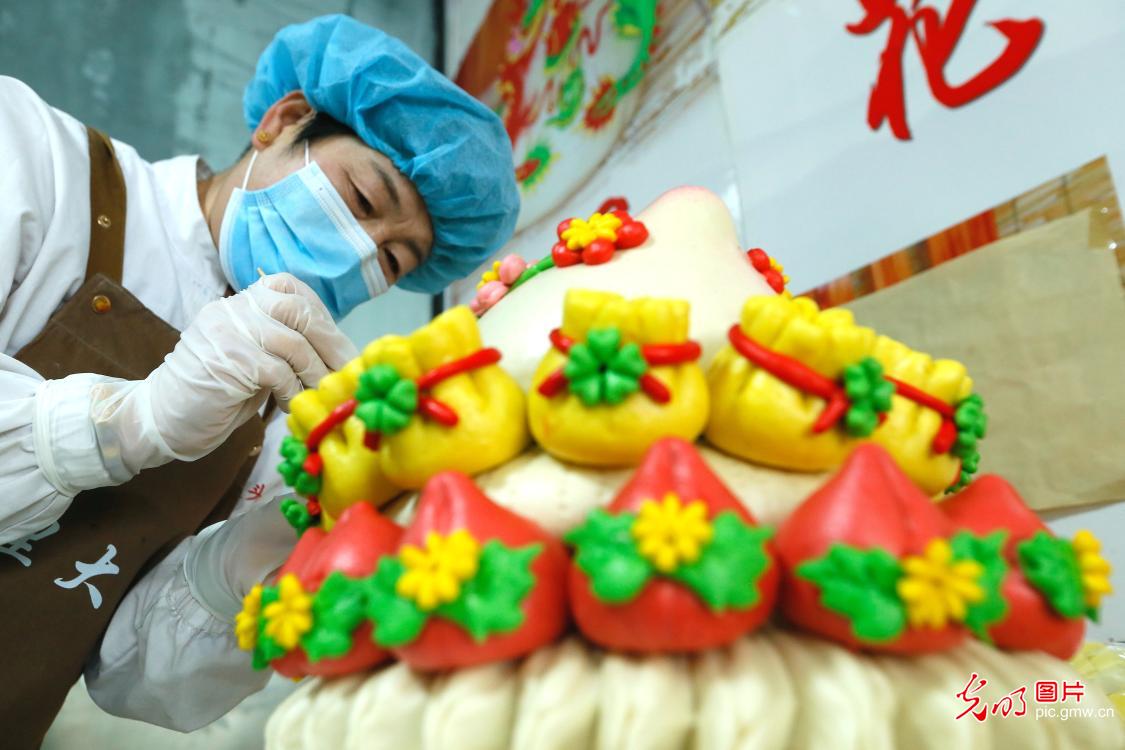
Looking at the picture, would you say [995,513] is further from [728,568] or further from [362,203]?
[362,203]

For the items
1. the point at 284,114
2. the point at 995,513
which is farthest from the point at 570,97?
the point at 995,513

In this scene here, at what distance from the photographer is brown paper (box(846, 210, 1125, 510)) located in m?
0.94

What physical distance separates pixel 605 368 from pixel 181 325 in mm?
1069

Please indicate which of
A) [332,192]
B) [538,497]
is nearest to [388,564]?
[538,497]

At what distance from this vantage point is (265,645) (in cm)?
54

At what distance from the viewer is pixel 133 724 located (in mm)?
1389

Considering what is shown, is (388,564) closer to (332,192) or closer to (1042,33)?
(332,192)

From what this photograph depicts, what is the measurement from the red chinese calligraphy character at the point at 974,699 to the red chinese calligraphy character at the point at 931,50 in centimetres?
98

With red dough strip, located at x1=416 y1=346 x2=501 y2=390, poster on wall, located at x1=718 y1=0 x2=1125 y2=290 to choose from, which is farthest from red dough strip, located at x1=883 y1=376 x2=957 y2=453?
poster on wall, located at x1=718 y1=0 x2=1125 y2=290

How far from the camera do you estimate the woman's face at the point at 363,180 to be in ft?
4.46

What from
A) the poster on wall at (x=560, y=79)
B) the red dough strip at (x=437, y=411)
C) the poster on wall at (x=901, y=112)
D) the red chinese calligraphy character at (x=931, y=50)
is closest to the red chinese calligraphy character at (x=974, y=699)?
the red dough strip at (x=437, y=411)

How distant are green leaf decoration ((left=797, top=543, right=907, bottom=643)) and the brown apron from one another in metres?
1.04

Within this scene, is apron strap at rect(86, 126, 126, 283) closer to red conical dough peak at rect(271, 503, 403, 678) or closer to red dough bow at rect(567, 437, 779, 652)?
red conical dough peak at rect(271, 503, 403, 678)

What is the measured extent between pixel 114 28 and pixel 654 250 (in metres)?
2.54
